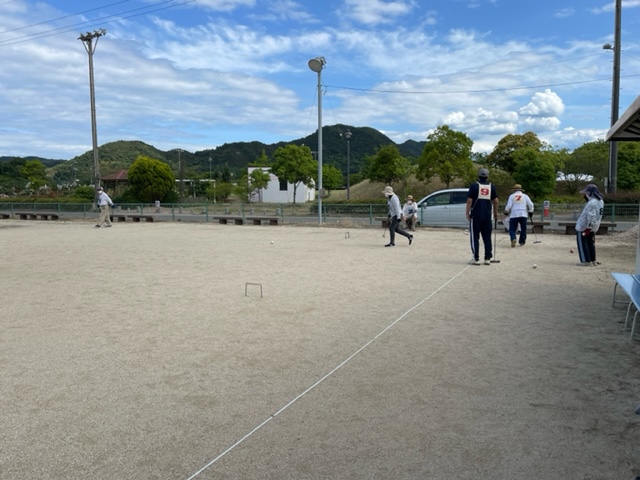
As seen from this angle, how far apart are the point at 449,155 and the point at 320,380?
39307mm

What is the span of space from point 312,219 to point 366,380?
2484 cm

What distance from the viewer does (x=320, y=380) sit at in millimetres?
4316

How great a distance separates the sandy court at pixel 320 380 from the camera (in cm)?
307

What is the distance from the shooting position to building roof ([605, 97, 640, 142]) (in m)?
5.47

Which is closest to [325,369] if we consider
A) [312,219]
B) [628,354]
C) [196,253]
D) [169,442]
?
[169,442]

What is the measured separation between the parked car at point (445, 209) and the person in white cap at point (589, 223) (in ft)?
32.6

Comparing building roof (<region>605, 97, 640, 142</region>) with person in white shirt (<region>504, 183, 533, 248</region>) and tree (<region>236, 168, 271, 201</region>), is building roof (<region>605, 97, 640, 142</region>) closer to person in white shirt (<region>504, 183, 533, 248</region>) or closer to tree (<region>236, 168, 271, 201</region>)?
person in white shirt (<region>504, 183, 533, 248</region>)

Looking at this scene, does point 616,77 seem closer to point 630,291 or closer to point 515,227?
point 515,227

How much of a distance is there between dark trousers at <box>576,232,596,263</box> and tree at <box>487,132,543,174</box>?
4901cm

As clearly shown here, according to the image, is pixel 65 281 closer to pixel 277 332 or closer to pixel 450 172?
pixel 277 332

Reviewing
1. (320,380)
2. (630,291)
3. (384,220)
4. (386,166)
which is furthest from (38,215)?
(630,291)

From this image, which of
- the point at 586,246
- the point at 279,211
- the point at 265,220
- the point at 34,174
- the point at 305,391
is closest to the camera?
the point at 305,391

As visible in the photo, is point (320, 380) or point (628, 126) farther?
point (628, 126)

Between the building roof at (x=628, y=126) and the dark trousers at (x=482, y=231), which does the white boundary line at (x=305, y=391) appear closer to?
the building roof at (x=628, y=126)
